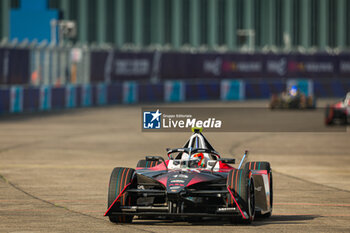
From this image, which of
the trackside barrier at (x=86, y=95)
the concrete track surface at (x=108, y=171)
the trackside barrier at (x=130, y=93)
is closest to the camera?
the concrete track surface at (x=108, y=171)

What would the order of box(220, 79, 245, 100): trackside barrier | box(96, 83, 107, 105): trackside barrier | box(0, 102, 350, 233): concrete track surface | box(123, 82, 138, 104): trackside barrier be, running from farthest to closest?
box(220, 79, 245, 100): trackside barrier < box(123, 82, 138, 104): trackside barrier < box(96, 83, 107, 105): trackside barrier < box(0, 102, 350, 233): concrete track surface

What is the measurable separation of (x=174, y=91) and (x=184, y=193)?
1659 inches

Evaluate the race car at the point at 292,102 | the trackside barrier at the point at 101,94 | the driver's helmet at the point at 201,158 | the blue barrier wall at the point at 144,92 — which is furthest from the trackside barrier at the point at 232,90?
the driver's helmet at the point at 201,158

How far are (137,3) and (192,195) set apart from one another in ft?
199

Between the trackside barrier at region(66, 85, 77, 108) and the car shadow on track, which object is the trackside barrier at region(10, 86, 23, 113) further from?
the car shadow on track

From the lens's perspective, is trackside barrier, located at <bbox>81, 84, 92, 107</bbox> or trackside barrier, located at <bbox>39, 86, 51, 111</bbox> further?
trackside barrier, located at <bbox>81, 84, 92, 107</bbox>

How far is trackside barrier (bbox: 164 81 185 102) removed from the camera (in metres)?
52.0

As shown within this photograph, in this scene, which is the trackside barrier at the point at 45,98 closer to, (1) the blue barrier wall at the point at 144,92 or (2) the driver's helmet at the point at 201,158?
(1) the blue barrier wall at the point at 144,92

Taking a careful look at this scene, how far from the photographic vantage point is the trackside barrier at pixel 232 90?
56125mm

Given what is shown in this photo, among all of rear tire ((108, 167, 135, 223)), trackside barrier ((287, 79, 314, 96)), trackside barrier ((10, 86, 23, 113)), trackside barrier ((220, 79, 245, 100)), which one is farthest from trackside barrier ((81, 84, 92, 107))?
rear tire ((108, 167, 135, 223))

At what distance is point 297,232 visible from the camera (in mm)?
10406

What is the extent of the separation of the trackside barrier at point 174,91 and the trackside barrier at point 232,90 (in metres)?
3.75

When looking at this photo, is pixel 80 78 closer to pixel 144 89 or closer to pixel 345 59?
pixel 144 89

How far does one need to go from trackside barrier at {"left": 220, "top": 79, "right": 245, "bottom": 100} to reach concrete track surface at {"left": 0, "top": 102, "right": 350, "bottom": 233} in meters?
21.2
